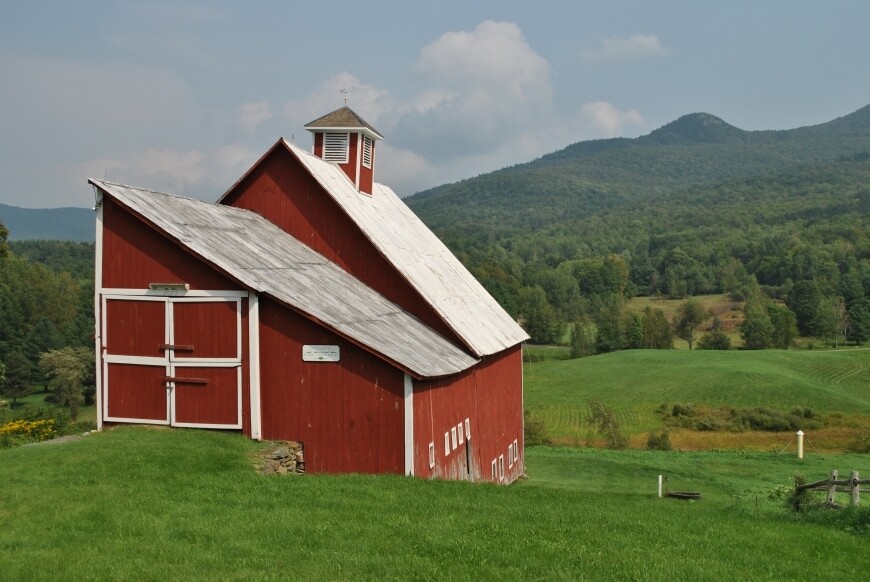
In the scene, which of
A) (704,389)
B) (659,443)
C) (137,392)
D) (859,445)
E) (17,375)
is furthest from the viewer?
(17,375)

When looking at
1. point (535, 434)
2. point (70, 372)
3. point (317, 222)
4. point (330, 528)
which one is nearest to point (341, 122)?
point (317, 222)

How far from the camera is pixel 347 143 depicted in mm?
27188

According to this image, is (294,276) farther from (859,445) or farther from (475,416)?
(859,445)

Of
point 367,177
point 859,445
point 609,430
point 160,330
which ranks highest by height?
point 367,177

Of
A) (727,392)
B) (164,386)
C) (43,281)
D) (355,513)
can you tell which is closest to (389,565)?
(355,513)

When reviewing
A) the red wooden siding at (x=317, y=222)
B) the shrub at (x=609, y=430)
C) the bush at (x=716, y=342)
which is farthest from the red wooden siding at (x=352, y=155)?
the bush at (x=716, y=342)

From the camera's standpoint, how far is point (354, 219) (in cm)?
2280

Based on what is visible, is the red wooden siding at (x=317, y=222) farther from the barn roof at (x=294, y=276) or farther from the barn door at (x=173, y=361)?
the barn door at (x=173, y=361)

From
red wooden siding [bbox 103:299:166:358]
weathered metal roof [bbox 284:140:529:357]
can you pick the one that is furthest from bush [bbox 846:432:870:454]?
red wooden siding [bbox 103:299:166:358]

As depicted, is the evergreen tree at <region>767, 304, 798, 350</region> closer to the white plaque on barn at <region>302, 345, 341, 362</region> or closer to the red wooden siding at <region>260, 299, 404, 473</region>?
the red wooden siding at <region>260, 299, 404, 473</region>

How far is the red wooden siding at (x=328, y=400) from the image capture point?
17.3 m

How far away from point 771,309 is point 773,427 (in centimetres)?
6083

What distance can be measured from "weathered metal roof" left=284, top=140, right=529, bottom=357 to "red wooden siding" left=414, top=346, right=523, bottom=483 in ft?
2.91

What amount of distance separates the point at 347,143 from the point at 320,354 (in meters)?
11.4
